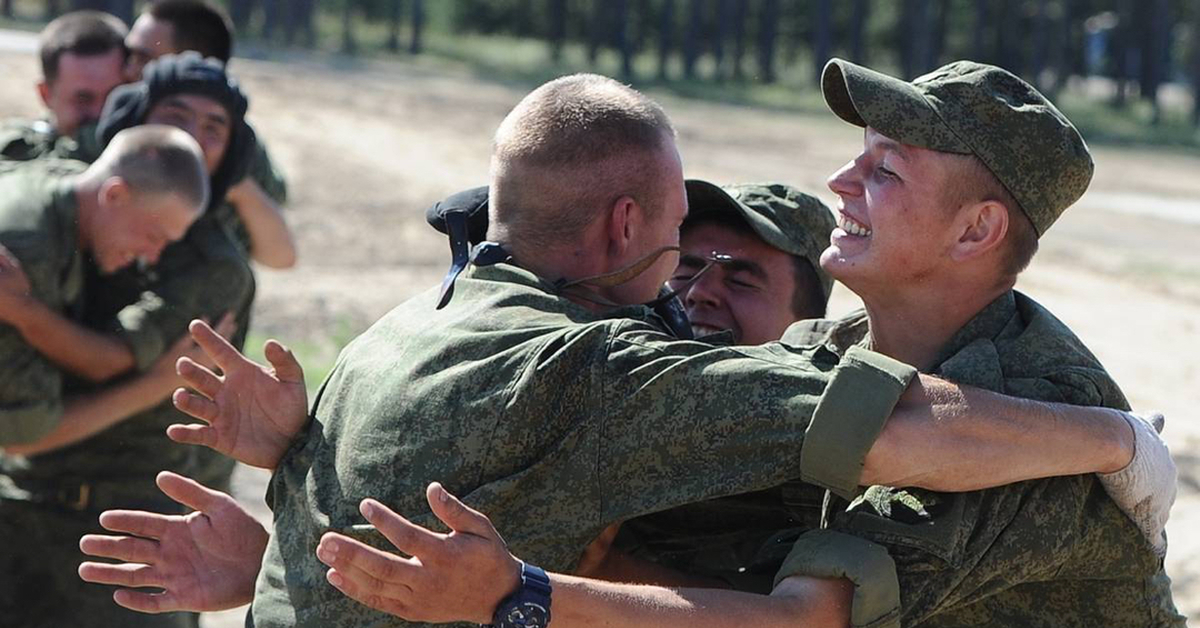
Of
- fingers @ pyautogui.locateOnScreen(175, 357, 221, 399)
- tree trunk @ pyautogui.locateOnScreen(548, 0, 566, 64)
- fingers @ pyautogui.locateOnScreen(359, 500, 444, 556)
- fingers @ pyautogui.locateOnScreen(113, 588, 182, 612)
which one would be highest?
fingers @ pyautogui.locateOnScreen(359, 500, 444, 556)

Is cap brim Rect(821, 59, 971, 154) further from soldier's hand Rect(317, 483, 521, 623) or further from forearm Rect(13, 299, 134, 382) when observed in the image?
forearm Rect(13, 299, 134, 382)

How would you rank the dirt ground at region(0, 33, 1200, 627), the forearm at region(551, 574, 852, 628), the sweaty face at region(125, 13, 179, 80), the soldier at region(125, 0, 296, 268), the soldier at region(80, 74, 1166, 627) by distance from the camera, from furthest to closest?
the dirt ground at region(0, 33, 1200, 627)
the sweaty face at region(125, 13, 179, 80)
the soldier at region(125, 0, 296, 268)
the soldier at region(80, 74, 1166, 627)
the forearm at region(551, 574, 852, 628)

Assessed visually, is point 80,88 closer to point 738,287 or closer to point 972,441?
point 738,287

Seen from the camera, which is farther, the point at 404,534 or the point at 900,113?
the point at 900,113

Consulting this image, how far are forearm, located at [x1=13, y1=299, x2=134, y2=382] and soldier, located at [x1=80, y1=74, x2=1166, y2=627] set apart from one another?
2254 mm

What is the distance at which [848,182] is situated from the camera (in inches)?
114

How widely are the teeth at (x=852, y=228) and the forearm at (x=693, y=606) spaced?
636 mm

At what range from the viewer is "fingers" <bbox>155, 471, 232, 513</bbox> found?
9.86 ft

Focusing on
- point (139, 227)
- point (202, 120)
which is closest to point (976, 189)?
point (139, 227)

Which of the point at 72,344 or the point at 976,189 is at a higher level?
the point at 976,189

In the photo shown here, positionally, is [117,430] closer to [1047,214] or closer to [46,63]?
[46,63]

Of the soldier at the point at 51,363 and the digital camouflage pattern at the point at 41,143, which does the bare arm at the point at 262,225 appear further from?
the soldier at the point at 51,363

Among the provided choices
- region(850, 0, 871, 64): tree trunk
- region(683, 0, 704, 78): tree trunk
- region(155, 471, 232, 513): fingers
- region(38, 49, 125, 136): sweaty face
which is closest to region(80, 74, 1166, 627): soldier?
region(155, 471, 232, 513): fingers

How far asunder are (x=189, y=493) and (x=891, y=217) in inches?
50.4
